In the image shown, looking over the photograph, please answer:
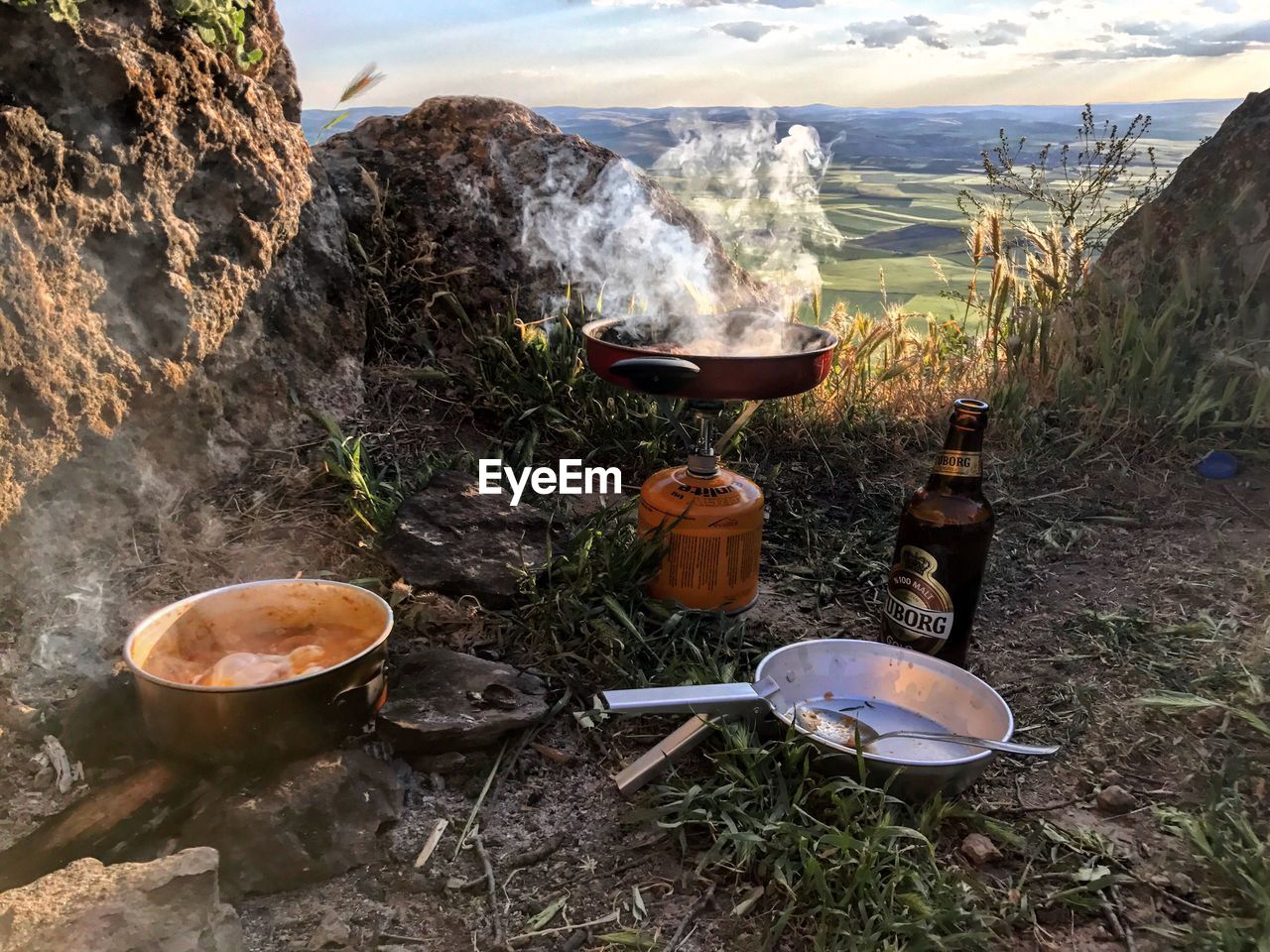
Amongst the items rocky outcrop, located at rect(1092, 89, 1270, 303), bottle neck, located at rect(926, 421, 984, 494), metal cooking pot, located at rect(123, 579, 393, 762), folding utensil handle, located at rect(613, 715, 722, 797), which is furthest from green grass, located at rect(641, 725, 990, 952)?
rocky outcrop, located at rect(1092, 89, 1270, 303)

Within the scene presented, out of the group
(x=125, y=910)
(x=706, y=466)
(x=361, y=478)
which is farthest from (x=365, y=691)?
(x=706, y=466)

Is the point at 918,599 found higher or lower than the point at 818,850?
higher

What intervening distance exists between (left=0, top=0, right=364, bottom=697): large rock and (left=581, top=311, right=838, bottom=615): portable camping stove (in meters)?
1.39

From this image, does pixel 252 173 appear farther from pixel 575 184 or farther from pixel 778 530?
pixel 778 530

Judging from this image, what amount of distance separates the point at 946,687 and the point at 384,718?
4.55 ft

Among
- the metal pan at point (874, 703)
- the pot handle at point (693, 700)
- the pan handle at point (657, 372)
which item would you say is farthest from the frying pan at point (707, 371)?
the pot handle at point (693, 700)

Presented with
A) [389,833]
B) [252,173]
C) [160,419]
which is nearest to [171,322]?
[160,419]

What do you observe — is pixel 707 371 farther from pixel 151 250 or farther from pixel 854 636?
pixel 151 250

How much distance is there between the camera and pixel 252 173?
10.4ft

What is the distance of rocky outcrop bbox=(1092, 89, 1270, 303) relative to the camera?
4016mm

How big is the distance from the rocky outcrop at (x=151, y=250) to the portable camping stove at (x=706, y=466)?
138 cm

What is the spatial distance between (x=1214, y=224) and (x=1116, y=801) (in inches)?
131

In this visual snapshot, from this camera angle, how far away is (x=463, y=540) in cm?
276

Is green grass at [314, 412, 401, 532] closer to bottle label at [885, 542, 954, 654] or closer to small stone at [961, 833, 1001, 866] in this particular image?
bottle label at [885, 542, 954, 654]
